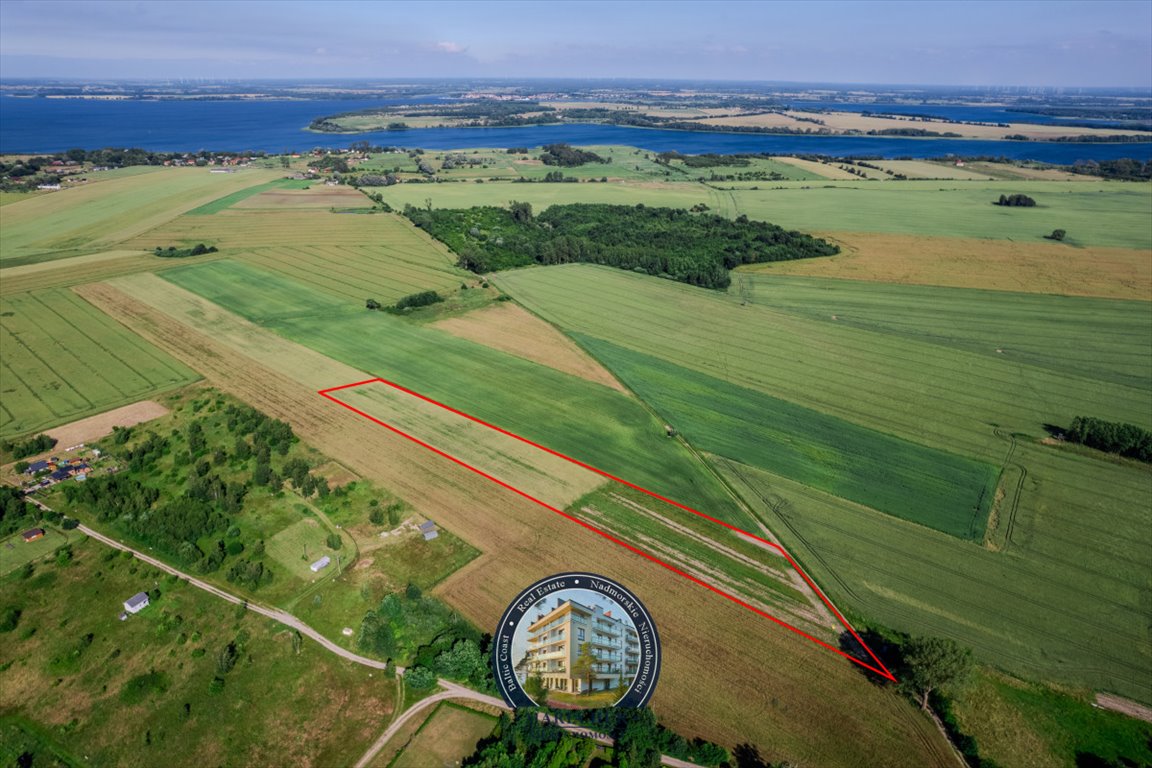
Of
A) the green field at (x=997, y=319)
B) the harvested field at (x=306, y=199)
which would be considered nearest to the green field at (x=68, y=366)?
the harvested field at (x=306, y=199)

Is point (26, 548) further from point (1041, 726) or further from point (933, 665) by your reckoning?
point (1041, 726)

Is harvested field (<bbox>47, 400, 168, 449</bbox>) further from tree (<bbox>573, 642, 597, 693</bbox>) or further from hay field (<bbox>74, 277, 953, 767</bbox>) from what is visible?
tree (<bbox>573, 642, 597, 693</bbox>)

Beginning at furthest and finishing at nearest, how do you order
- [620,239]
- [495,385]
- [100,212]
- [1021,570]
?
[100,212], [620,239], [495,385], [1021,570]

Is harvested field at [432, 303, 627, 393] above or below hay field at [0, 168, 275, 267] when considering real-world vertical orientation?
below

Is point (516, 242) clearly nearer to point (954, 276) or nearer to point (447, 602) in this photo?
point (954, 276)

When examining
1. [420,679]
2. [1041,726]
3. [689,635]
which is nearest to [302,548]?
[420,679]

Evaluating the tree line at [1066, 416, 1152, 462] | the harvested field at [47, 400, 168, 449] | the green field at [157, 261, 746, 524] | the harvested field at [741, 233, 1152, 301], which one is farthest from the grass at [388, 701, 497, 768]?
the harvested field at [741, 233, 1152, 301]
